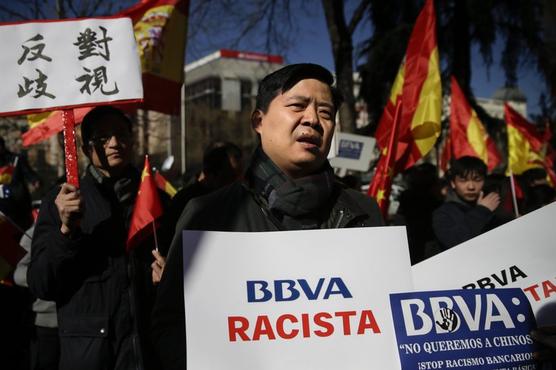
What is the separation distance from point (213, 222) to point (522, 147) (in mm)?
5807

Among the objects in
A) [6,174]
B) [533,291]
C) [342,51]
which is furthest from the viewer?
[342,51]

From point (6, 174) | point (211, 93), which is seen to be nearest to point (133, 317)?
point (6, 174)

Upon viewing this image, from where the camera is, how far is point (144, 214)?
253cm

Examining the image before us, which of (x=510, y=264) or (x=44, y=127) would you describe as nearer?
(x=510, y=264)

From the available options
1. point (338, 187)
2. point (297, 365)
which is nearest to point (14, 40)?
point (338, 187)

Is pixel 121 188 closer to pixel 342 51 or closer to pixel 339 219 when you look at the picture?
pixel 339 219

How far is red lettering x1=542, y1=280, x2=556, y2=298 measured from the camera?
1.69 meters

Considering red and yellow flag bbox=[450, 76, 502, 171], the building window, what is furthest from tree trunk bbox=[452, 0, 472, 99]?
the building window

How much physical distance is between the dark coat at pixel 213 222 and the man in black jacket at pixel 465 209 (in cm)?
204

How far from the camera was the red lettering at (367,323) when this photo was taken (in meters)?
1.50

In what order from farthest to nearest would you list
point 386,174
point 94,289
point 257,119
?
point 386,174 → point 94,289 → point 257,119

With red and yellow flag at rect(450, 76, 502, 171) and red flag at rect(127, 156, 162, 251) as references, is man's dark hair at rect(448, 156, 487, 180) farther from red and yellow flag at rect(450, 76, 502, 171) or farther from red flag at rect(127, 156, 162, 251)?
red flag at rect(127, 156, 162, 251)

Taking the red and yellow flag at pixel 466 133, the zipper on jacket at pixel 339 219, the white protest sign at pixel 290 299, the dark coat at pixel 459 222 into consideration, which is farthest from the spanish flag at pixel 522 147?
the white protest sign at pixel 290 299

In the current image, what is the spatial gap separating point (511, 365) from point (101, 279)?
1739 mm
